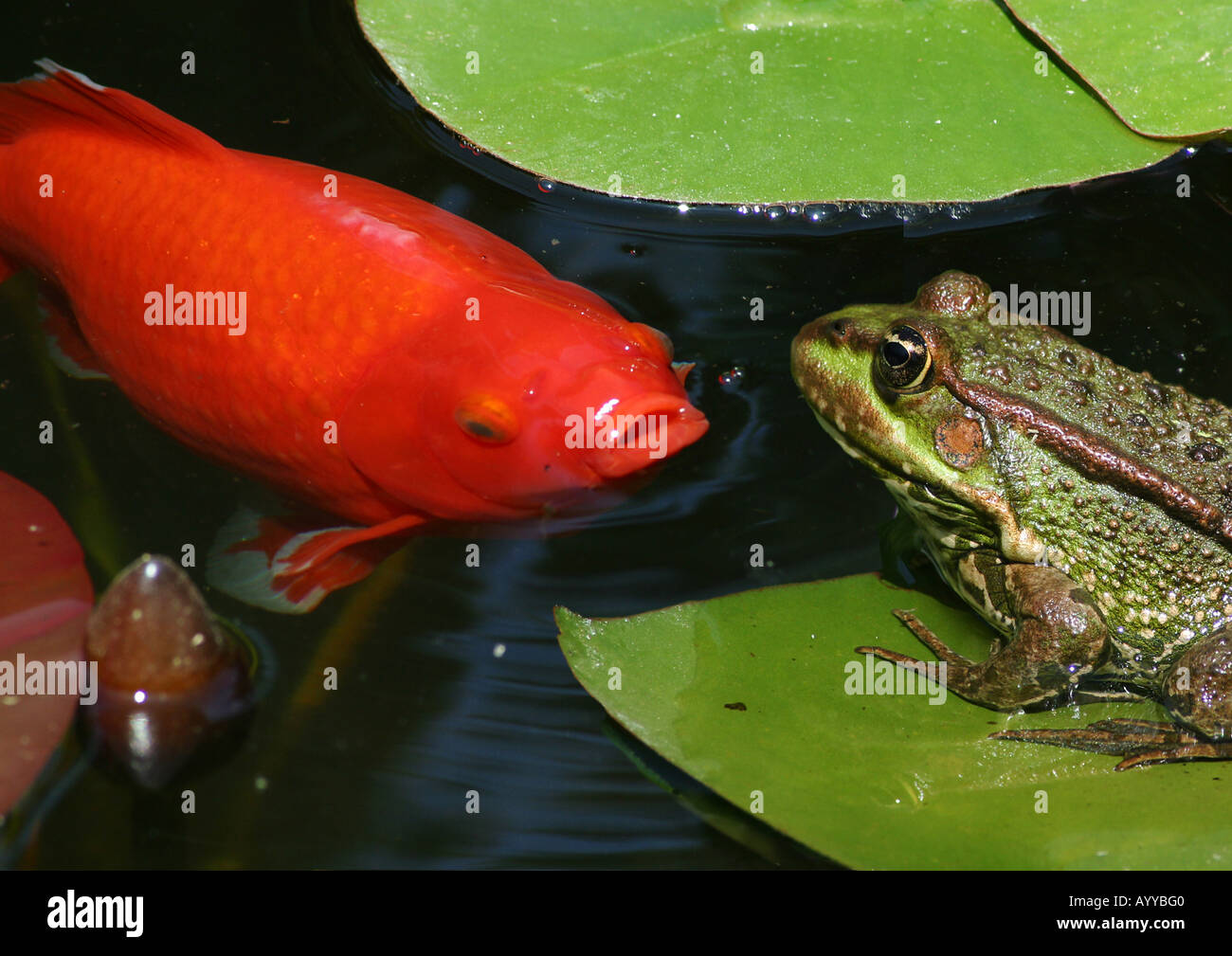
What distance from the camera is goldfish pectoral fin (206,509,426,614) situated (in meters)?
2.76

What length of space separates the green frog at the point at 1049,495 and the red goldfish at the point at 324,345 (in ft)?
→ 2.00

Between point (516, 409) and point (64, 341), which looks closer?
point (516, 409)

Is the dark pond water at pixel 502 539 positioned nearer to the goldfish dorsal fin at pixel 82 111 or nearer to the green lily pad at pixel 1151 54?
the green lily pad at pixel 1151 54

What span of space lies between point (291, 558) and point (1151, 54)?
10.8 feet

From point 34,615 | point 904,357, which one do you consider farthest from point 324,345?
point 904,357

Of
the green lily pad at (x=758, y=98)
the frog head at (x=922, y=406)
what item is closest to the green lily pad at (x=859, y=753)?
the frog head at (x=922, y=406)

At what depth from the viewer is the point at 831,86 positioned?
3.39m

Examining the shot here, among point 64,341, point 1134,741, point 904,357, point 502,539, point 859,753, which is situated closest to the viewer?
point 859,753

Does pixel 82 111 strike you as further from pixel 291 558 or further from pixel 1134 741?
A: pixel 1134 741

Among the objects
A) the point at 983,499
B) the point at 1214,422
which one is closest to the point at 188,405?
the point at 983,499

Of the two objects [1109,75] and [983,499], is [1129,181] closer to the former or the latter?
[1109,75]

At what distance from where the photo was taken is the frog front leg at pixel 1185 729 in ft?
8.07

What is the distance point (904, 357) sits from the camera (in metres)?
2.76
